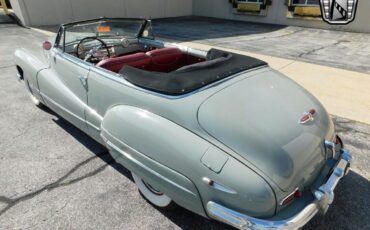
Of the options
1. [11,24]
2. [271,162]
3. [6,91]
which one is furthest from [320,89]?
[11,24]

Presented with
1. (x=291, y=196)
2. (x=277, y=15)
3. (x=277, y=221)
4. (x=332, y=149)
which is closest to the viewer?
(x=277, y=221)

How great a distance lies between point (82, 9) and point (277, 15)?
32.4 ft

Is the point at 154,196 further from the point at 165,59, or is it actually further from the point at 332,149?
the point at 165,59

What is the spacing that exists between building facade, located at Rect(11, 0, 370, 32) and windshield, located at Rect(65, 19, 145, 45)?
983 centimetres

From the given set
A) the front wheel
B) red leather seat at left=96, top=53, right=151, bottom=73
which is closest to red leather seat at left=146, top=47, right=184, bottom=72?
red leather seat at left=96, top=53, right=151, bottom=73

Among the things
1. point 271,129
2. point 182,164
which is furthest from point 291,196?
point 182,164

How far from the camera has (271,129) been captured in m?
1.83

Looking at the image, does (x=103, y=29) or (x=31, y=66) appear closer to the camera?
(x=103, y=29)

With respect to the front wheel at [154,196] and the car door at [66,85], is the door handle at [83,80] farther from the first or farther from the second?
the front wheel at [154,196]

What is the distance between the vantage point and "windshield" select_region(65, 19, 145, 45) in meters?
3.13

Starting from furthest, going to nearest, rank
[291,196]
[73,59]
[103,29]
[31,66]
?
[31,66]
[103,29]
[73,59]
[291,196]

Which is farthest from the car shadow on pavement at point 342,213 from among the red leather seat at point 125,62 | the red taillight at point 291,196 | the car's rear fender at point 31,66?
the car's rear fender at point 31,66

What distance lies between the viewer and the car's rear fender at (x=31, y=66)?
11.1ft

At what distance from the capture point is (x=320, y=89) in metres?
5.08
